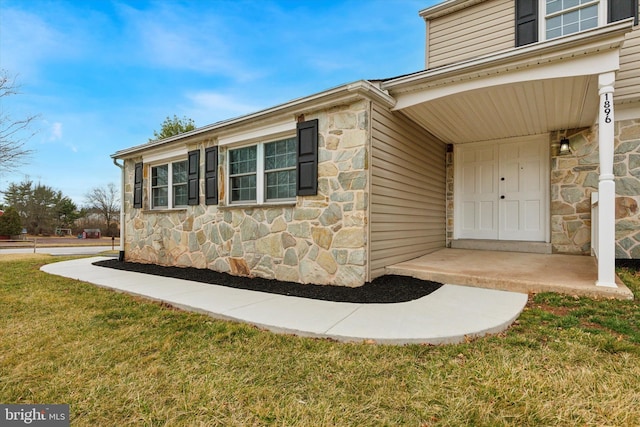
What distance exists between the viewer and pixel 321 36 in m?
9.39

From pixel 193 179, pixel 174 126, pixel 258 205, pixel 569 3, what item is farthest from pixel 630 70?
pixel 174 126

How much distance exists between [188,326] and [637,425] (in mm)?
3050

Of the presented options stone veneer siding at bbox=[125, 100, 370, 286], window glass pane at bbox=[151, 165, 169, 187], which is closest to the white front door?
stone veneer siding at bbox=[125, 100, 370, 286]

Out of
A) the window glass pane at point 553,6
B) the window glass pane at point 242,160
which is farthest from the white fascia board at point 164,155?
the window glass pane at point 553,6

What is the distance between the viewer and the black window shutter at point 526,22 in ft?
18.9

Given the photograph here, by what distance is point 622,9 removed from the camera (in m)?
4.98

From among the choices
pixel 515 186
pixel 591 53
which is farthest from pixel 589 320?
pixel 515 186

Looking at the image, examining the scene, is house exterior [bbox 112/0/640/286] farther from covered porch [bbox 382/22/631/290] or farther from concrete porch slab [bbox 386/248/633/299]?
concrete porch slab [bbox 386/248/633/299]

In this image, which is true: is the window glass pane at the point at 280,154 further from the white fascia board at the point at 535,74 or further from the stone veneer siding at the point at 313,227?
the white fascia board at the point at 535,74

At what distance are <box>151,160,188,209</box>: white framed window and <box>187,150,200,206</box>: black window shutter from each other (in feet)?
1.23

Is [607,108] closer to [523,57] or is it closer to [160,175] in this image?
[523,57]

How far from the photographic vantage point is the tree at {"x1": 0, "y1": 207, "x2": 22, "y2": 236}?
69.2 ft

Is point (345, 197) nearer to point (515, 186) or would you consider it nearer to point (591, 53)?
point (591, 53)

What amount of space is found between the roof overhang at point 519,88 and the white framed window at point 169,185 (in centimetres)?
456
